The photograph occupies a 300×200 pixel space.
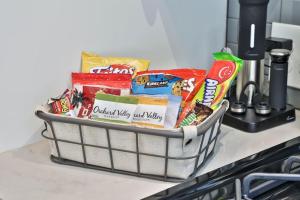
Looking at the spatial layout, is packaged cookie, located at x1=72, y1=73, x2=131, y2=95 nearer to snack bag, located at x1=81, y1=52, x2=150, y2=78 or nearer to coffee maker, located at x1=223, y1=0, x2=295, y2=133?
snack bag, located at x1=81, y1=52, x2=150, y2=78

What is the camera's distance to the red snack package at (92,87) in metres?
0.97

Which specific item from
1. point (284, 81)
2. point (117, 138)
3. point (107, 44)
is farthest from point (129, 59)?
point (284, 81)

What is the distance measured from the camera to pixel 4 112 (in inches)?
38.5

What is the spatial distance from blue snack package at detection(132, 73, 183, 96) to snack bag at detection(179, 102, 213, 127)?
62 mm

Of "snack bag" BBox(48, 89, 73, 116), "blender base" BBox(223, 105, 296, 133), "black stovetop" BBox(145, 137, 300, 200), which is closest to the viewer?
"black stovetop" BBox(145, 137, 300, 200)

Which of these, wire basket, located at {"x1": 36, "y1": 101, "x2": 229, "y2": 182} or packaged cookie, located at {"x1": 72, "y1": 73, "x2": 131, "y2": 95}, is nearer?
wire basket, located at {"x1": 36, "y1": 101, "x2": 229, "y2": 182}

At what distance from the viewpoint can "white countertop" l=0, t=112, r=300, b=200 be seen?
85cm

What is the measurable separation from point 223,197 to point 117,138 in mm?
212

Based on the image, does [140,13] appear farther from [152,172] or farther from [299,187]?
[299,187]

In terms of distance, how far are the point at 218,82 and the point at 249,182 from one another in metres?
0.25

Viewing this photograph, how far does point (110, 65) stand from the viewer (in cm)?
105

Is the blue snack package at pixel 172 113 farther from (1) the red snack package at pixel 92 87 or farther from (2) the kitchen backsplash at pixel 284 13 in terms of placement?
(2) the kitchen backsplash at pixel 284 13

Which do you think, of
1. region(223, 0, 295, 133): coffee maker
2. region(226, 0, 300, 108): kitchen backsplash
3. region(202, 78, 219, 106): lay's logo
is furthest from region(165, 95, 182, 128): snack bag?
region(226, 0, 300, 108): kitchen backsplash

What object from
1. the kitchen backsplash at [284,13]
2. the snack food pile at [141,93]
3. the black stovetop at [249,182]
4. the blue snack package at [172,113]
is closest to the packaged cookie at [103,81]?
the snack food pile at [141,93]
